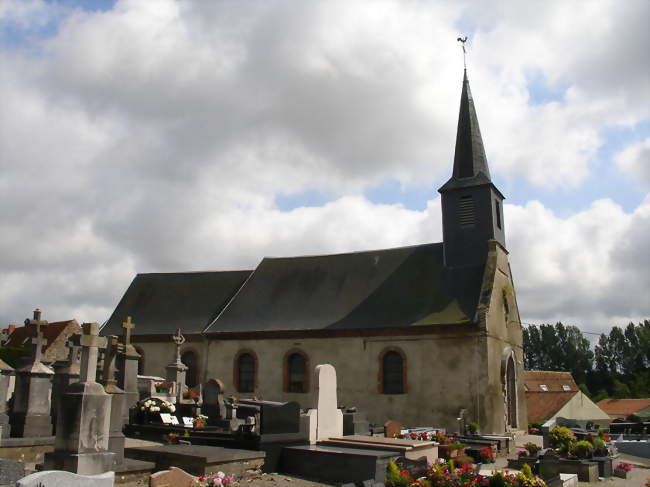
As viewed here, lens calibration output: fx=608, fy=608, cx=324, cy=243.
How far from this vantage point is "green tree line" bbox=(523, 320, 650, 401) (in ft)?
249

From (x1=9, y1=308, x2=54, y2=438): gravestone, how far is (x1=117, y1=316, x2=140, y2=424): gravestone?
2.45m

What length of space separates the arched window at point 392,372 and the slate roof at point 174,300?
9289 millimetres

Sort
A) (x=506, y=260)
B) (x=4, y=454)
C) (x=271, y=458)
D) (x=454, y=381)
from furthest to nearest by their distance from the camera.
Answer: (x=506, y=260) < (x=454, y=381) < (x=271, y=458) < (x=4, y=454)

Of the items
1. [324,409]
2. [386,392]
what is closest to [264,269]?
[386,392]

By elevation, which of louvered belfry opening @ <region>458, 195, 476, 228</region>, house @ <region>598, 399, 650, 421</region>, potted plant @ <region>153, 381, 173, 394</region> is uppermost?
louvered belfry opening @ <region>458, 195, 476, 228</region>

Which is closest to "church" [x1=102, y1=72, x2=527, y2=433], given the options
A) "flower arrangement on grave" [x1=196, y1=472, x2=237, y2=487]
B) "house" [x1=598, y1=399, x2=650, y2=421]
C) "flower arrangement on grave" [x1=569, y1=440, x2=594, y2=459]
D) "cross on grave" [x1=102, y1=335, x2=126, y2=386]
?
"flower arrangement on grave" [x1=569, y1=440, x2=594, y2=459]

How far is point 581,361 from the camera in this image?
80500 mm

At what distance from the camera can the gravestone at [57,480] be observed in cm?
611

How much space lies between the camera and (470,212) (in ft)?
86.7

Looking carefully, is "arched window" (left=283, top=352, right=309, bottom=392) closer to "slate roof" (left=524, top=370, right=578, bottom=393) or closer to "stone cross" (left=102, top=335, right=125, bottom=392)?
"stone cross" (left=102, top=335, right=125, bottom=392)

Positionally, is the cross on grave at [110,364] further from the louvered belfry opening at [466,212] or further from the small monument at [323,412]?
the louvered belfry opening at [466,212]

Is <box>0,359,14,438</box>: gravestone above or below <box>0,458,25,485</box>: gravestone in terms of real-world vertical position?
above

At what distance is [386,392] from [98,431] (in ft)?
55.0

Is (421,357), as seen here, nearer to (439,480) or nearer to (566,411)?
(439,480)
